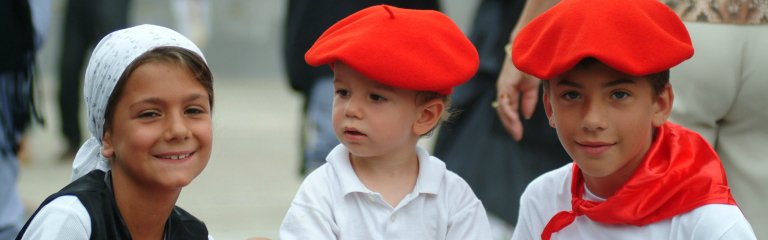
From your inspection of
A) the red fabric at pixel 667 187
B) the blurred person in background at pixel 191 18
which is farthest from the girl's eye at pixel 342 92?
the blurred person in background at pixel 191 18

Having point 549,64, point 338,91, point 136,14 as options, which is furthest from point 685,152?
point 136,14

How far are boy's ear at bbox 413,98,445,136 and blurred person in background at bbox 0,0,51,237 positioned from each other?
1.77 meters

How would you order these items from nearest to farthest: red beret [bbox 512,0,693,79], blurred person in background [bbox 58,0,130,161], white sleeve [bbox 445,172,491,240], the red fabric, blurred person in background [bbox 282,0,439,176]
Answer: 1. red beret [bbox 512,0,693,79]
2. the red fabric
3. white sleeve [bbox 445,172,491,240]
4. blurred person in background [bbox 282,0,439,176]
5. blurred person in background [bbox 58,0,130,161]

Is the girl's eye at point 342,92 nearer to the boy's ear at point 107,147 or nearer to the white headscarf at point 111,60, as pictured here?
the white headscarf at point 111,60

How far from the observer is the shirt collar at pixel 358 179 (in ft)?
10.9

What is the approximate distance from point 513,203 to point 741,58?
1.16m

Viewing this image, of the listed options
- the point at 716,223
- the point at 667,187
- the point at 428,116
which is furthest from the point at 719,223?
the point at 428,116

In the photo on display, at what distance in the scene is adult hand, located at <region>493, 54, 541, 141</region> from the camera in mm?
3953

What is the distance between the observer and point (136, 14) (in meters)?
15.8

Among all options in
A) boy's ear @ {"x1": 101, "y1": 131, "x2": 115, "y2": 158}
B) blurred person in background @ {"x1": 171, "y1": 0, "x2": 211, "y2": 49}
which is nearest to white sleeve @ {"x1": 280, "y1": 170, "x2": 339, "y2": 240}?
boy's ear @ {"x1": 101, "y1": 131, "x2": 115, "y2": 158}

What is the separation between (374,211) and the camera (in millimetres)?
3316

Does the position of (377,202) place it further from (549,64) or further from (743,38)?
(743,38)

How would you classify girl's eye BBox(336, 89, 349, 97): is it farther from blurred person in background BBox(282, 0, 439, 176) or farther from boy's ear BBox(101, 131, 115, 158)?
blurred person in background BBox(282, 0, 439, 176)

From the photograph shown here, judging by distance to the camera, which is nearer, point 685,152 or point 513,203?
point 685,152
